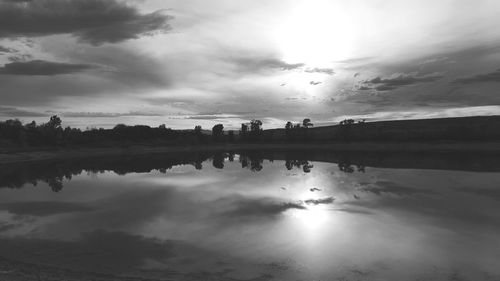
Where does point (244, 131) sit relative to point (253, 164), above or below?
above

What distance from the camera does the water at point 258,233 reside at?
45.3 feet

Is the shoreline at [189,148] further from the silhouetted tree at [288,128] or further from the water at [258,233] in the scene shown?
the water at [258,233]

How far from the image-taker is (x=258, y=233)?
19062 mm

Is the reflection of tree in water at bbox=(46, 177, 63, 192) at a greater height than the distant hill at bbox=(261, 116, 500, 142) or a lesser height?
lesser

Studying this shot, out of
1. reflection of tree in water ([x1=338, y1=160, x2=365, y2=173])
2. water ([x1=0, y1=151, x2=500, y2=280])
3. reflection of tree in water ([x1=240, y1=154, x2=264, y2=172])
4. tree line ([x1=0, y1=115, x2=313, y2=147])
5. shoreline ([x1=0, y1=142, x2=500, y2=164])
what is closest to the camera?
water ([x1=0, y1=151, x2=500, y2=280])

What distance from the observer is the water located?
1382 cm

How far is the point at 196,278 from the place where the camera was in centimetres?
1288

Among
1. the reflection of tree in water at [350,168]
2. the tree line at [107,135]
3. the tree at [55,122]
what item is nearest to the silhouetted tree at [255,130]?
the tree line at [107,135]

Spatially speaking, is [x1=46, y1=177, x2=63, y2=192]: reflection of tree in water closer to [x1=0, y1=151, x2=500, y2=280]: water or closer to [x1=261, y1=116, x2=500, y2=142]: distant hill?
[x1=0, y1=151, x2=500, y2=280]: water

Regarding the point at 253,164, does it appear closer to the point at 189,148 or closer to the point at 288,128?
the point at 189,148

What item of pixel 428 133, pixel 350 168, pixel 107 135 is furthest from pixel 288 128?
pixel 350 168

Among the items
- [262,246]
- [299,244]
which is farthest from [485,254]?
[262,246]

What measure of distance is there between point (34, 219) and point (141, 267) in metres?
12.9

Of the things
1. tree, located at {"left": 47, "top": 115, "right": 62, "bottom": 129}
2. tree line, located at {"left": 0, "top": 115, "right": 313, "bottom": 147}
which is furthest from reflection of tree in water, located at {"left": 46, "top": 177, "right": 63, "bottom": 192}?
Result: tree, located at {"left": 47, "top": 115, "right": 62, "bottom": 129}
